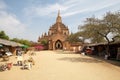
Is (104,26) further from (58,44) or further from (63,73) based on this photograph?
(58,44)

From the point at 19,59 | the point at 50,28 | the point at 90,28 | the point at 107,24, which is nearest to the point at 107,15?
the point at 107,24

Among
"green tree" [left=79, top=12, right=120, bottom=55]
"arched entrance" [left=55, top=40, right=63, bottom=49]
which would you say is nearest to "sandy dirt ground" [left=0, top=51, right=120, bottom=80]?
"green tree" [left=79, top=12, right=120, bottom=55]

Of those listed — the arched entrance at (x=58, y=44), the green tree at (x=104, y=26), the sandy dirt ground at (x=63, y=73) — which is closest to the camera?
the sandy dirt ground at (x=63, y=73)

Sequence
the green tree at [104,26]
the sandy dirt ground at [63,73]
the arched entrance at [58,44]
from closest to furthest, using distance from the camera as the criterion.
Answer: the sandy dirt ground at [63,73], the green tree at [104,26], the arched entrance at [58,44]

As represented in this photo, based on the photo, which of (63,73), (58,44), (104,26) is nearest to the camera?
(63,73)

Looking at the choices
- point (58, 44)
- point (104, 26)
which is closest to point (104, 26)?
point (104, 26)

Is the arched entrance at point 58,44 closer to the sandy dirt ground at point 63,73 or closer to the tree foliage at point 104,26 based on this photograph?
the tree foliage at point 104,26

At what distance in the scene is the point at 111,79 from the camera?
10.9 m

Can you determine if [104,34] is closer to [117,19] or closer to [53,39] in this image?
[117,19]

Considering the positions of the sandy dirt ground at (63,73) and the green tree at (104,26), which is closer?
the sandy dirt ground at (63,73)

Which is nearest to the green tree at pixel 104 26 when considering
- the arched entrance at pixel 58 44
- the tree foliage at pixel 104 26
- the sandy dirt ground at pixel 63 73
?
the tree foliage at pixel 104 26

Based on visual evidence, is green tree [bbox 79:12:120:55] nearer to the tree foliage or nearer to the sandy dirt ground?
the tree foliage

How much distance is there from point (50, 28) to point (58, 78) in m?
75.9

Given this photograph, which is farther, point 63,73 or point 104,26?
point 104,26
